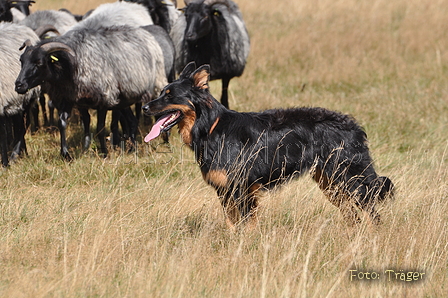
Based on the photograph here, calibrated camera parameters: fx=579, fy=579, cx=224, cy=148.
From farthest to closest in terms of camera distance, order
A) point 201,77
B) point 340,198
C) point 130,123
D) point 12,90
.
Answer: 1. point 130,123
2. point 12,90
3. point 340,198
4. point 201,77

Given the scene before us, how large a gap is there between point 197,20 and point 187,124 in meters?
5.69

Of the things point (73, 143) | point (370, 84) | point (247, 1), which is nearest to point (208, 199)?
point (73, 143)

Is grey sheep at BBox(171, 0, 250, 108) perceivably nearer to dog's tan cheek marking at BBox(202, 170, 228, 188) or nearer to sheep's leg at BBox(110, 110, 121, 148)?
sheep's leg at BBox(110, 110, 121, 148)

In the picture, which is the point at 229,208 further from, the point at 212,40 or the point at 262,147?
the point at 212,40

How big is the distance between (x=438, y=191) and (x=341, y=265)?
193 centimetres

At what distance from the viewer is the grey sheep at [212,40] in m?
10.6

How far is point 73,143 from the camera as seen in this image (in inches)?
366

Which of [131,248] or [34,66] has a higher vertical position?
[34,66]

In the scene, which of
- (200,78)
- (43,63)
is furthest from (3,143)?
(200,78)

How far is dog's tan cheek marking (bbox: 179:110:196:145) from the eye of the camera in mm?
5160

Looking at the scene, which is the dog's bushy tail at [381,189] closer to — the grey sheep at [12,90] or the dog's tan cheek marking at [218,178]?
the dog's tan cheek marking at [218,178]

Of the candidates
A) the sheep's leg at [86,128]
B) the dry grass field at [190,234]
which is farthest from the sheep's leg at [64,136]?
the sheep's leg at [86,128]

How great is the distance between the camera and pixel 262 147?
16.9ft

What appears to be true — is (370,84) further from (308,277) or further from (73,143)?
(308,277)
